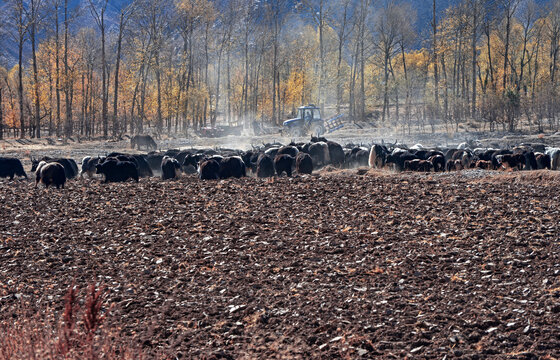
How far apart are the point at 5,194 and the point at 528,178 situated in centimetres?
1519

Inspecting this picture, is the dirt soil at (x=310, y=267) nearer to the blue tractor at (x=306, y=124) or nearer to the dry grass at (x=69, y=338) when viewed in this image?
the dry grass at (x=69, y=338)

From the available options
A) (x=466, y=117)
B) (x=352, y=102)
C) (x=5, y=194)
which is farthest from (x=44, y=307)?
(x=352, y=102)

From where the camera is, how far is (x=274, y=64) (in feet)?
211

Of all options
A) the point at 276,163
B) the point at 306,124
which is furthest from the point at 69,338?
the point at 306,124

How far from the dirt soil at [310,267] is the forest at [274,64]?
3627 cm

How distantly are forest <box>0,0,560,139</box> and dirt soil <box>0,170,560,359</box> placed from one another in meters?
36.3

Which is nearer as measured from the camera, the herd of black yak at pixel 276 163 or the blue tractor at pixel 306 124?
the herd of black yak at pixel 276 163

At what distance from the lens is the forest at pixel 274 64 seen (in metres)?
49.6

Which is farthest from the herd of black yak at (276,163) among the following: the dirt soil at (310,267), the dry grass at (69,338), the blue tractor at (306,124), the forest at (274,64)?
the forest at (274,64)

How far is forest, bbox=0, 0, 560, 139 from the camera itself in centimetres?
4959

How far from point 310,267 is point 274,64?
189ft

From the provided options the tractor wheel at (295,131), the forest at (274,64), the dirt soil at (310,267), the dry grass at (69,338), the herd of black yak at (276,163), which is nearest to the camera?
the dry grass at (69,338)

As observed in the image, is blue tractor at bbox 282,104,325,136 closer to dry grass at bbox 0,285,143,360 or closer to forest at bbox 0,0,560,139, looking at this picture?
forest at bbox 0,0,560,139

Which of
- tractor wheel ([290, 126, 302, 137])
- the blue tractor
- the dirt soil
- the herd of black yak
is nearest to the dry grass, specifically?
the dirt soil
